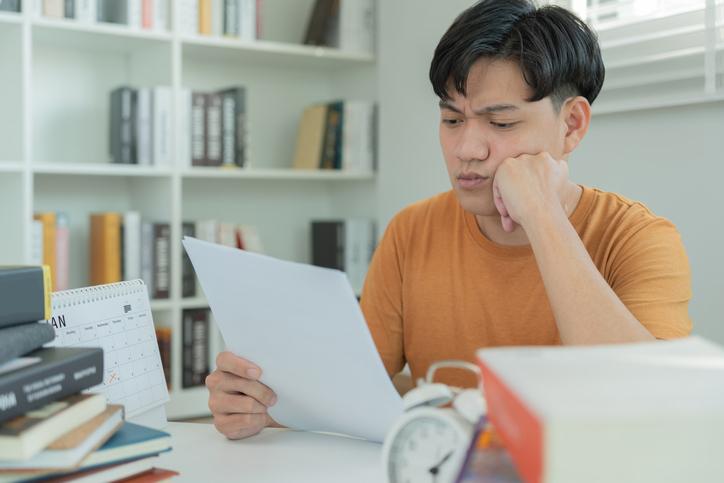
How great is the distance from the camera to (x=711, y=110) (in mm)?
2055

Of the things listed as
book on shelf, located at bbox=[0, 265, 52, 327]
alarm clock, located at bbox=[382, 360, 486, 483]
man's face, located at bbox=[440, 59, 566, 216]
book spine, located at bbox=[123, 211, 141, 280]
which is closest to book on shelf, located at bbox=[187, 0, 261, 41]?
book spine, located at bbox=[123, 211, 141, 280]

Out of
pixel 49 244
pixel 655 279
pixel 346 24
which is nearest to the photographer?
pixel 655 279

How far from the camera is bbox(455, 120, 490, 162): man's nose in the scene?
1.43m

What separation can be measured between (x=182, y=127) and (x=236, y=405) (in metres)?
1.83

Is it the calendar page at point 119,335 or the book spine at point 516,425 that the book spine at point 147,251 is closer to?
the calendar page at point 119,335

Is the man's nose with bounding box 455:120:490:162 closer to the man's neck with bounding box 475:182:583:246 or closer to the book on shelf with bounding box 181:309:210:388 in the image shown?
the man's neck with bounding box 475:182:583:246

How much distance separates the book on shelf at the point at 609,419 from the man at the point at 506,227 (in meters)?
0.60

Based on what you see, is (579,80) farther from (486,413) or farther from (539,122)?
(486,413)

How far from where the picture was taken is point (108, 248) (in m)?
2.77

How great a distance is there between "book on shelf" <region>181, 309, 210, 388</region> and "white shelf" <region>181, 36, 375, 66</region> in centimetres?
92

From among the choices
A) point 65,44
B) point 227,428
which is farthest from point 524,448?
point 65,44

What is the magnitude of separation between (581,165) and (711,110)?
1.47 feet

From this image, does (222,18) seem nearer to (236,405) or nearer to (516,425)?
(236,405)

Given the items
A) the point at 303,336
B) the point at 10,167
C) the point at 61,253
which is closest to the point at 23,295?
the point at 303,336
